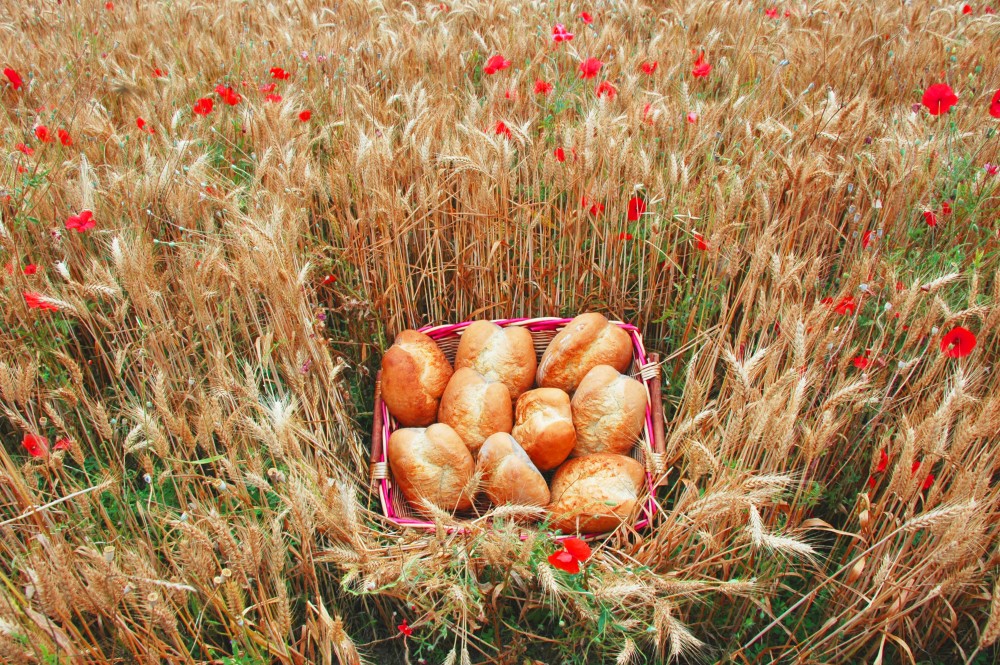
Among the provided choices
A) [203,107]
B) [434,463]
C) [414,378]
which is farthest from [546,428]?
[203,107]

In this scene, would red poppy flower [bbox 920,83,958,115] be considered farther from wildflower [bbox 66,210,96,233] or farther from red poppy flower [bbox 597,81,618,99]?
wildflower [bbox 66,210,96,233]

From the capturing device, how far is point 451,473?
66.4 inches

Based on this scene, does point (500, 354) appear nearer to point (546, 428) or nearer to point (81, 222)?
point (546, 428)

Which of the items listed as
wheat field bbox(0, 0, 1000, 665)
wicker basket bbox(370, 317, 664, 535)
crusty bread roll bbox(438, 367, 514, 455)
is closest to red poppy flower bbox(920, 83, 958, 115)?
wheat field bbox(0, 0, 1000, 665)

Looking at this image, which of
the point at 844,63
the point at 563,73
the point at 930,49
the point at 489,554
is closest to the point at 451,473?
the point at 489,554

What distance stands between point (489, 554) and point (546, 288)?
Result: 1176mm

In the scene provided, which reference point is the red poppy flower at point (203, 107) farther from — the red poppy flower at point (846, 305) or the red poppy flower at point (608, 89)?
the red poppy flower at point (846, 305)

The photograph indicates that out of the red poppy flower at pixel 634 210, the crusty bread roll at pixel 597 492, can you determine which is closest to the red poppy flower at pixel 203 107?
the red poppy flower at pixel 634 210

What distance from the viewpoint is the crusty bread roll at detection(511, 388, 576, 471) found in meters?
1.70

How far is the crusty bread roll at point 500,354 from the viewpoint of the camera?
193cm

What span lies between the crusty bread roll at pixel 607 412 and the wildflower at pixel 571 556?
1.69 ft

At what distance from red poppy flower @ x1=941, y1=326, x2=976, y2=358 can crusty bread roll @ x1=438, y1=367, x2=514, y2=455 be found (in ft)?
3.27

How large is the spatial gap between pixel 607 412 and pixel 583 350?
23 centimetres

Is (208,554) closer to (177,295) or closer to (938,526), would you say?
(177,295)
